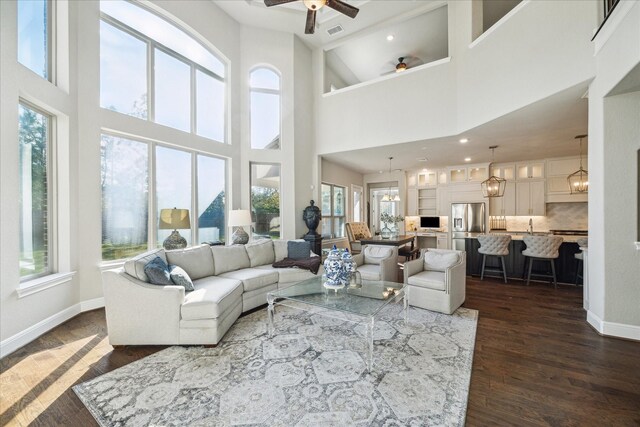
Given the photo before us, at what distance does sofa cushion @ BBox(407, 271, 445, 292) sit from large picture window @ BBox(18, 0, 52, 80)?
17.0ft

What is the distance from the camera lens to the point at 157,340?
102 inches

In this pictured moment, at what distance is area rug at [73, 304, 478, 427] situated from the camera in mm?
1698

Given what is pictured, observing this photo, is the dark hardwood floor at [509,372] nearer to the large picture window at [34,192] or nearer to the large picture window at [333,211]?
the large picture window at [34,192]

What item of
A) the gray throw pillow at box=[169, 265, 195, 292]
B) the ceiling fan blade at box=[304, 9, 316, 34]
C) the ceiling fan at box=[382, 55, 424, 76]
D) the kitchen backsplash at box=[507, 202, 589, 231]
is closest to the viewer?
the gray throw pillow at box=[169, 265, 195, 292]

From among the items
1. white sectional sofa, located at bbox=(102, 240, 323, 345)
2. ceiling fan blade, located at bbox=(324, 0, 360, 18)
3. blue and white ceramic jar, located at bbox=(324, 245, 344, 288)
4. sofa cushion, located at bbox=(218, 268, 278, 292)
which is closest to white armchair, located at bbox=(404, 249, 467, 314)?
blue and white ceramic jar, located at bbox=(324, 245, 344, 288)

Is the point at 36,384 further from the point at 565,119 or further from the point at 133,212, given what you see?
the point at 565,119

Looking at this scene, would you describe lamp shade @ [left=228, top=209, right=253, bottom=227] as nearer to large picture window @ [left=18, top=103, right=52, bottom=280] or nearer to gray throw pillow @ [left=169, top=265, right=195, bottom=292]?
gray throw pillow @ [left=169, top=265, right=195, bottom=292]

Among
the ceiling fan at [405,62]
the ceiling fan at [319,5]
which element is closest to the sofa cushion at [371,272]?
the ceiling fan at [319,5]

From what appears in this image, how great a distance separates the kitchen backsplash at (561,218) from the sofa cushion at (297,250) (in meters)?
6.28

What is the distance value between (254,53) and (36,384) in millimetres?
6291

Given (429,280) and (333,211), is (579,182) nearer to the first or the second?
(429,280)

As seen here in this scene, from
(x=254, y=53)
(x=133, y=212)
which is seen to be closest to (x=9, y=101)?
(x=133, y=212)

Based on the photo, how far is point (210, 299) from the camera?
2635 mm

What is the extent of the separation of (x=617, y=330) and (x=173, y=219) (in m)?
5.47
